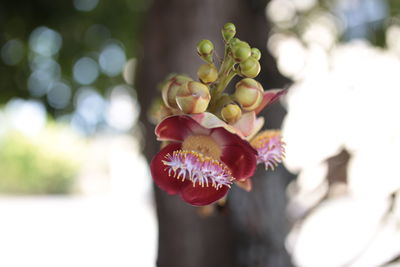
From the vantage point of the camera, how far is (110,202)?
29.0 ft

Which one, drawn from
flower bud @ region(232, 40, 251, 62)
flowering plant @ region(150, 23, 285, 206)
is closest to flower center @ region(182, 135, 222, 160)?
flowering plant @ region(150, 23, 285, 206)

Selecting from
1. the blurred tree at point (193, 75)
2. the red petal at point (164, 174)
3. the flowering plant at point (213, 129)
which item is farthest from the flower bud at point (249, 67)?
the blurred tree at point (193, 75)

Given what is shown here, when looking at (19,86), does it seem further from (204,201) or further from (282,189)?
(204,201)

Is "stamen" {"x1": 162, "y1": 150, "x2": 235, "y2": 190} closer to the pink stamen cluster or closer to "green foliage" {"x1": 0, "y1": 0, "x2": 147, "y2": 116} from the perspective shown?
the pink stamen cluster

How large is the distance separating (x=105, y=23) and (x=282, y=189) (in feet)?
5.18

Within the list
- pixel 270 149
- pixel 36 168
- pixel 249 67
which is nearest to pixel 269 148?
pixel 270 149

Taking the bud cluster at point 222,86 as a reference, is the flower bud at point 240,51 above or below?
above

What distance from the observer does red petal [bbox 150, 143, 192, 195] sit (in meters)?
0.52

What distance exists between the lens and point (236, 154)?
0.53m

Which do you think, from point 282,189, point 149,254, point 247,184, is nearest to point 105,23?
point 282,189

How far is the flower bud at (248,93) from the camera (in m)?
0.49

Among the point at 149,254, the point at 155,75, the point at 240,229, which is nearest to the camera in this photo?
the point at 240,229

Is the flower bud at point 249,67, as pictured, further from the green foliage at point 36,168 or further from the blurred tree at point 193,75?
the green foliage at point 36,168

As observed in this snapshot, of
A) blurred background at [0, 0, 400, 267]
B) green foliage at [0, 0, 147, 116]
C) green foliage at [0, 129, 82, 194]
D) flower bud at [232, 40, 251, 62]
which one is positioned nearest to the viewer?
flower bud at [232, 40, 251, 62]
